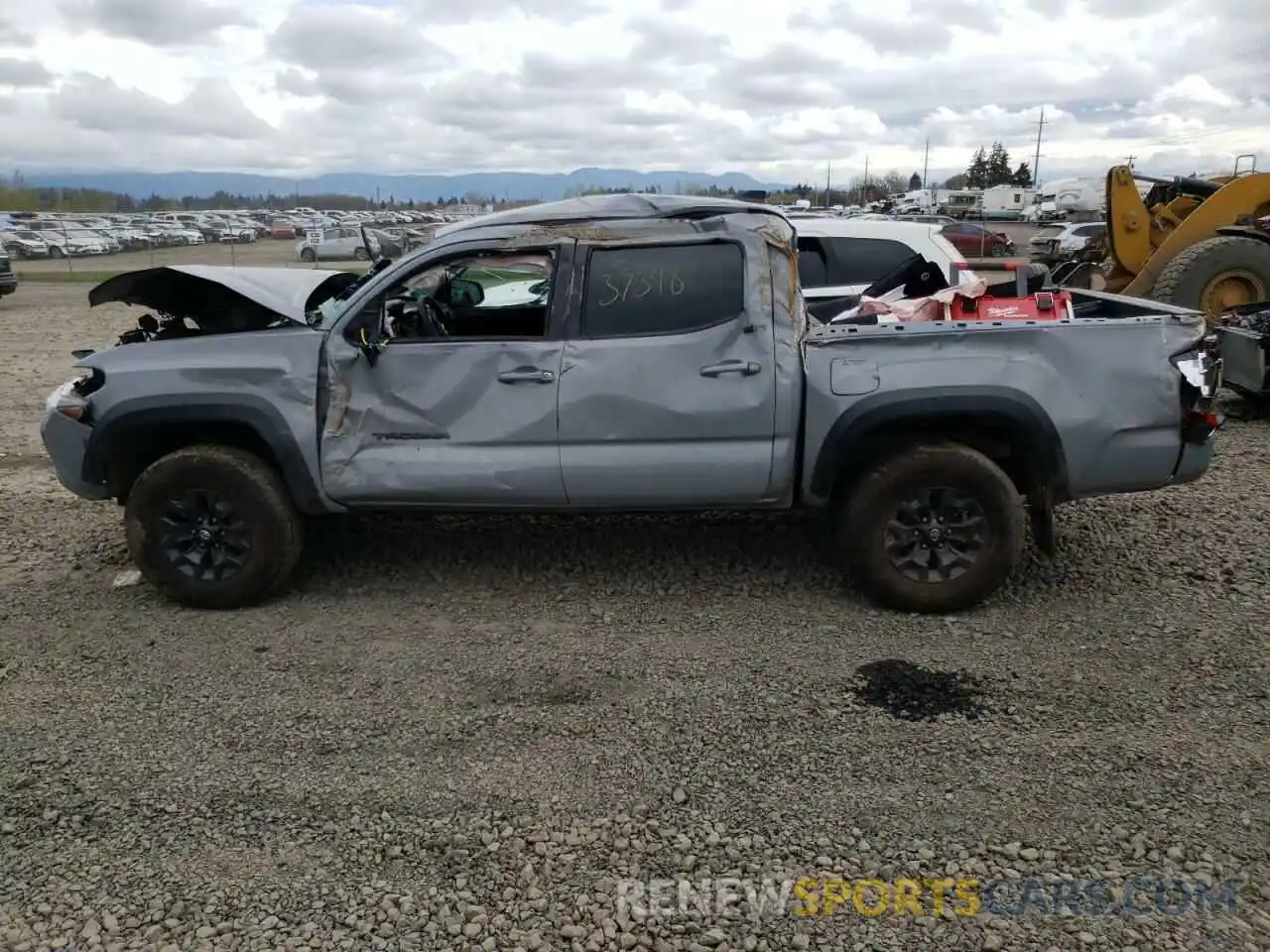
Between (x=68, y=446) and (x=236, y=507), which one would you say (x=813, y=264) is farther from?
(x=68, y=446)

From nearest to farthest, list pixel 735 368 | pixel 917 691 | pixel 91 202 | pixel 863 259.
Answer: pixel 917 691 → pixel 735 368 → pixel 863 259 → pixel 91 202

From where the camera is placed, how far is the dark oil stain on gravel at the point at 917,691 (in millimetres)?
4023

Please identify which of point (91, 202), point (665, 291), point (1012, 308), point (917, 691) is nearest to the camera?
point (917, 691)

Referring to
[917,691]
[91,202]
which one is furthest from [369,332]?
[91,202]

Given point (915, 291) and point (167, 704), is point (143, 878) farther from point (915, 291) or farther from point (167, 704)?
point (915, 291)

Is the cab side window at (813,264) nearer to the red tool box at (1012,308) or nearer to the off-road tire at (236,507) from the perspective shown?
the red tool box at (1012,308)

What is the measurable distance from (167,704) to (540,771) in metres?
1.65

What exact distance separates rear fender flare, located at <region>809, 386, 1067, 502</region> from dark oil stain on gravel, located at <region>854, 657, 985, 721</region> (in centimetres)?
90

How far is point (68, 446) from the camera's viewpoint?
5.08 metres

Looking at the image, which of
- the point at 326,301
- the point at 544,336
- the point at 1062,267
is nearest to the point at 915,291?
the point at 544,336

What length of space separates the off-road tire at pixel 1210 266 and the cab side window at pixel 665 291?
7286mm

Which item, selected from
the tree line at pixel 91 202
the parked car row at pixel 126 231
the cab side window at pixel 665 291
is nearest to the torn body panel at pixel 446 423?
the cab side window at pixel 665 291

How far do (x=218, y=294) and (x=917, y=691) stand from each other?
3838 mm

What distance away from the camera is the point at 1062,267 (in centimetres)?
1436
